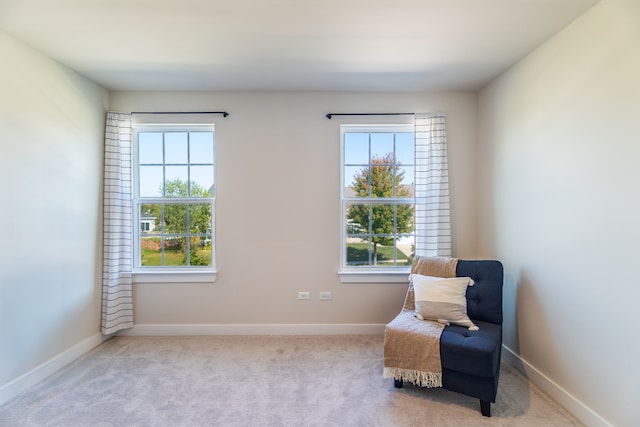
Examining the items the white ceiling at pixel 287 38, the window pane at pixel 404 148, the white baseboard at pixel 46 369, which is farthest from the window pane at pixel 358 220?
the white baseboard at pixel 46 369

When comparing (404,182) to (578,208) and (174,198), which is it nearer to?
(578,208)

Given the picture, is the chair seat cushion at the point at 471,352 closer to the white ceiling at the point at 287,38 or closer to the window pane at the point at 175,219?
the white ceiling at the point at 287,38

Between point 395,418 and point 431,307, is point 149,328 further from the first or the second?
point 431,307

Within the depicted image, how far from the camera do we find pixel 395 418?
1816 millimetres

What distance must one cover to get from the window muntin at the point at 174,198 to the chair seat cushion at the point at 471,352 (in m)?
2.35

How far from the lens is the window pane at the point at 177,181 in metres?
3.10

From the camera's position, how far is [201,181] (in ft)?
10.2

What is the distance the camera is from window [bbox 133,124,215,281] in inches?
122

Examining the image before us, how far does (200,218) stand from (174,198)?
0.34 metres

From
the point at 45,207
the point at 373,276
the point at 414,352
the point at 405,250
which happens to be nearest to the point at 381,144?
the point at 405,250

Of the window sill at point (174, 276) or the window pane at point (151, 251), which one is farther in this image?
the window pane at point (151, 251)

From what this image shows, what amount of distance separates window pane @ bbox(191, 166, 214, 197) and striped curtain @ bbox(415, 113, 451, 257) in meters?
2.20

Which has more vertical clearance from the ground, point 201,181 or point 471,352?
point 201,181

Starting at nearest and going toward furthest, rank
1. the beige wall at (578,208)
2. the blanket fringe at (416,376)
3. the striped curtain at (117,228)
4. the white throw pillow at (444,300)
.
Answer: the beige wall at (578,208) < the blanket fringe at (416,376) < the white throw pillow at (444,300) < the striped curtain at (117,228)
